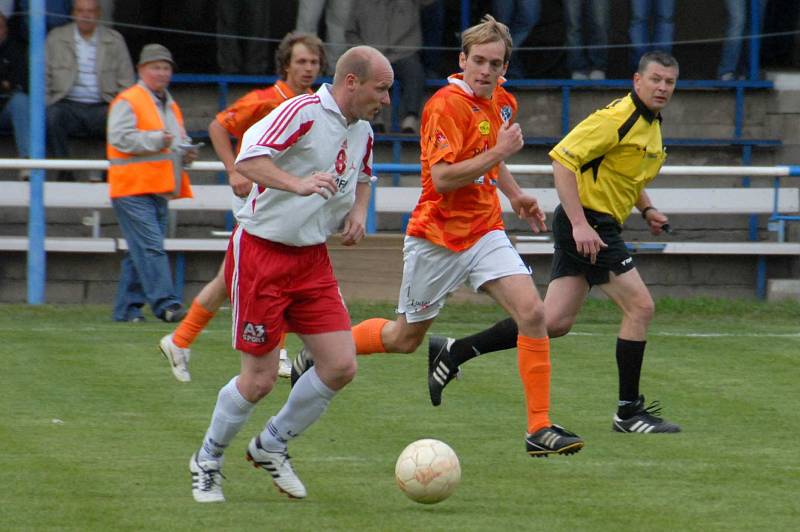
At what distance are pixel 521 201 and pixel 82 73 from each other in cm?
800

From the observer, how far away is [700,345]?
11141 millimetres

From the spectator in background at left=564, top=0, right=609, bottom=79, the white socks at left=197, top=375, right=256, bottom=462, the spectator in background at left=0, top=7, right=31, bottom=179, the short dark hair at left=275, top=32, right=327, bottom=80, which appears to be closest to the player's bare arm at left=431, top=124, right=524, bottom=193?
the white socks at left=197, top=375, right=256, bottom=462

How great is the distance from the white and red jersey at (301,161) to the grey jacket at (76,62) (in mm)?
8857

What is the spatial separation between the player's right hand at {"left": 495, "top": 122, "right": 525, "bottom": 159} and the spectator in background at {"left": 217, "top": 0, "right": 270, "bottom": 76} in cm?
916

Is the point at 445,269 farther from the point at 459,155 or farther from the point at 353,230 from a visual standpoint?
the point at 353,230

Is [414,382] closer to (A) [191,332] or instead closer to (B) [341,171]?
(A) [191,332]

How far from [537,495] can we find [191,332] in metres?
3.46

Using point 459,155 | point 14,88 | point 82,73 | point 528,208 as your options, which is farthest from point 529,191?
point 459,155

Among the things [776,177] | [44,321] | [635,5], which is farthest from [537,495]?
[635,5]

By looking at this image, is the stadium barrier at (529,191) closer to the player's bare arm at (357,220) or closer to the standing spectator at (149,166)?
the standing spectator at (149,166)

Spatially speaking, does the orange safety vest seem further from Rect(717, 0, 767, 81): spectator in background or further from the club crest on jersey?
Rect(717, 0, 767, 81): spectator in background

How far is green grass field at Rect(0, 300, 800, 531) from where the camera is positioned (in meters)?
5.80

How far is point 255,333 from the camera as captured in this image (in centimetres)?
604

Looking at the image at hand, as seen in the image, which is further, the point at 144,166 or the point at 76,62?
the point at 76,62
